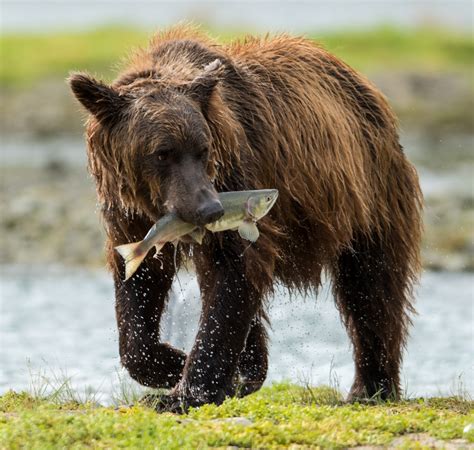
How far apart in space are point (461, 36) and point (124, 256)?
3086 cm

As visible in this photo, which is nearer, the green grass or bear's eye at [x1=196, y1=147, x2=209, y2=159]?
the green grass

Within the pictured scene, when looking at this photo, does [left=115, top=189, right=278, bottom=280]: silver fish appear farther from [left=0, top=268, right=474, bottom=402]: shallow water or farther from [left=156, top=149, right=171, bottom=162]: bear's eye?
[left=0, top=268, right=474, bottom=402]: shallow water

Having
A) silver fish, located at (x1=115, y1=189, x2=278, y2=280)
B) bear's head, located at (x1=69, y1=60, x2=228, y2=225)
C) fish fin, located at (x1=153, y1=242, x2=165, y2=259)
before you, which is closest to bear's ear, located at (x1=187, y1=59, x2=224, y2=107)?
bear's head, located at (x1=69, y1=60, x2=228, y2=225)

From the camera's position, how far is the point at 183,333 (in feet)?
34.7

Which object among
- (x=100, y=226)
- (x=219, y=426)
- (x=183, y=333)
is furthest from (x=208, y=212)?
(x=100, y=226)

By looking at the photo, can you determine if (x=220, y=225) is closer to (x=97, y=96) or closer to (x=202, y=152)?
(x=202, y=152)

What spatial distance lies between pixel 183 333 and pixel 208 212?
4.51 m

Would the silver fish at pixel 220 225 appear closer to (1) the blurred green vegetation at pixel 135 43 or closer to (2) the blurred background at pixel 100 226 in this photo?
(2) the blurred background at pixel 100 226

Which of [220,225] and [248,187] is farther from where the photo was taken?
[248,187]

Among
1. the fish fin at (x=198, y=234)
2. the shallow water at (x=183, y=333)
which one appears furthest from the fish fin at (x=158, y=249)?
the shallow water at (x=183, y=333)

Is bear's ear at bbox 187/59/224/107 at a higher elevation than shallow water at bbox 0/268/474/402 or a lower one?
higher

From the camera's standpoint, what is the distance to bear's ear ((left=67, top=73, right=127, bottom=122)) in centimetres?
650

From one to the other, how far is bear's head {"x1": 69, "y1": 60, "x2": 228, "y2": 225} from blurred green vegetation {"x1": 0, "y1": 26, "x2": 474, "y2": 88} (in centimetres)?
2475

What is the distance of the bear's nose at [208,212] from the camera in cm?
620
